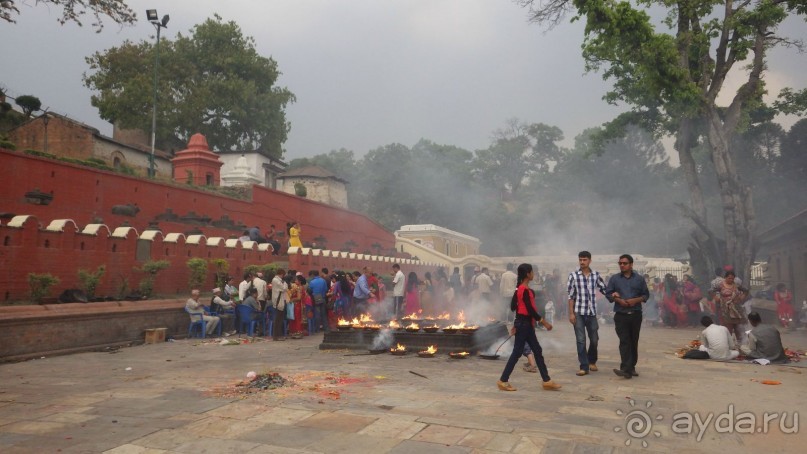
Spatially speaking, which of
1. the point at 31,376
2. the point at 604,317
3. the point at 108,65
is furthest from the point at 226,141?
the point at 31,376

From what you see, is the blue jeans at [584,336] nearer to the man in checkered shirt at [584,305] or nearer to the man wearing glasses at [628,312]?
the man in checkered shirt at [584,305]

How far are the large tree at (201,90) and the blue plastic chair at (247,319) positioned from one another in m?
25.4

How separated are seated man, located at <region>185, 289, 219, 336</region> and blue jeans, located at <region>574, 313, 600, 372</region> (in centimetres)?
883

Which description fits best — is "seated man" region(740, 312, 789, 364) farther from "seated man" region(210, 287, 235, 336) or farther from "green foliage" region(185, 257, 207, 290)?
"green foliage" region(185, 257, 207, 290)

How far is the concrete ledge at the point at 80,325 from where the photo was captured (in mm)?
9403

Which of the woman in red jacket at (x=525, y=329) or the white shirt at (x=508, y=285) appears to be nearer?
the woman in red jacket at (x=525, y=329)

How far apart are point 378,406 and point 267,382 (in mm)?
1736

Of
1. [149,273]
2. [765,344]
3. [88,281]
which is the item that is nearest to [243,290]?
[149,273]

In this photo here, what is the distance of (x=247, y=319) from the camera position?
13211 mm

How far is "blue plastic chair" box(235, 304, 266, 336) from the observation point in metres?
13.2

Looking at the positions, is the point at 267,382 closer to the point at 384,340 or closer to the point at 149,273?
the point at 384,340

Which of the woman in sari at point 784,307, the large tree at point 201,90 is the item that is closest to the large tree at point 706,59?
the woman in sari at point 784,307

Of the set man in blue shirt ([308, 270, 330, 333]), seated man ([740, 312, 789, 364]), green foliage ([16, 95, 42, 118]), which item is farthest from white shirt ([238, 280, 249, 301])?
green foliage ([16, 95, 42, 118])

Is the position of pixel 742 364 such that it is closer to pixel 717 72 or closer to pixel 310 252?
pixel 717 72
